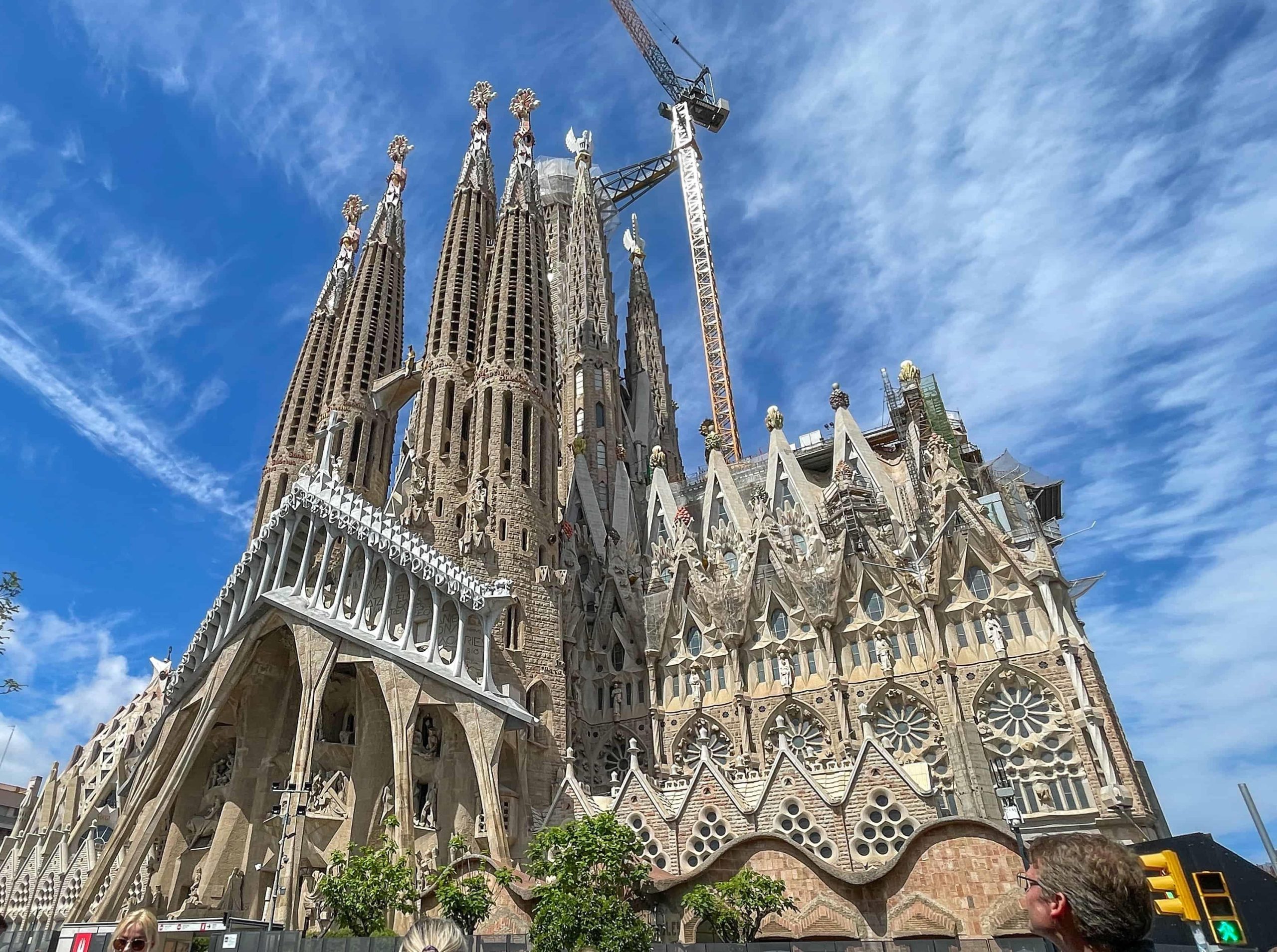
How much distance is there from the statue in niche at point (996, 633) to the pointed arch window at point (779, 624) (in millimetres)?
6300

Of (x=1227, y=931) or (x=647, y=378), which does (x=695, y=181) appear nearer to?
(x=647, y=378)

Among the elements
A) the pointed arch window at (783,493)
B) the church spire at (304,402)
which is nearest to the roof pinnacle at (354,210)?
the church spire at (304,402)

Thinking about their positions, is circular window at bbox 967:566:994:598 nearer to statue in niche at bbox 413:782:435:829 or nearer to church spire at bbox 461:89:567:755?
church spire at bbox 461:89:567:755

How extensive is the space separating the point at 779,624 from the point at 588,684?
722cm

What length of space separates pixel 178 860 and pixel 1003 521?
27.9 metres

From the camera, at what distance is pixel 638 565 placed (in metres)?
33.5

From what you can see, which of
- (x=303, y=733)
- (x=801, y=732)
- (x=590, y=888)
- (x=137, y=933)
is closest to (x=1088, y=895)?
(x=137, y=933)

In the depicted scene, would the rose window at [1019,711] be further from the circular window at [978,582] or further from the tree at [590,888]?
the tree at [590,888]

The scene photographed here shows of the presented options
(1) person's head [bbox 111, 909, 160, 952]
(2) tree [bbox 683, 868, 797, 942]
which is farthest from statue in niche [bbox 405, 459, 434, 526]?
(1) person's head [bbox 111, 909, 160, 952]

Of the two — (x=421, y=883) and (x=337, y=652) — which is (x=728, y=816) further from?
(x=337, y=652)

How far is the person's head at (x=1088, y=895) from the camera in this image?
6.56ft

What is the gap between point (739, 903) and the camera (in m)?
14.8

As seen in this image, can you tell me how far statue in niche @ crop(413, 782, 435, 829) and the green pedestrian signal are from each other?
19.5m

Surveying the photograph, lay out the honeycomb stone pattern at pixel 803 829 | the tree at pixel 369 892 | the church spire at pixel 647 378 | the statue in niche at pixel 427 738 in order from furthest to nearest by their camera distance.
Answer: the church spire at pixel 647 378, the statue in niche at pixel 427 738, the honeycomb stone pattern at pixel 803 829, the tree at pixel 369 892
